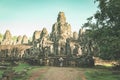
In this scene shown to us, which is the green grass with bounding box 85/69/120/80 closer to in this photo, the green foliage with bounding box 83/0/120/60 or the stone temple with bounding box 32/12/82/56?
the green foliage with bounding box 83/0/120/60

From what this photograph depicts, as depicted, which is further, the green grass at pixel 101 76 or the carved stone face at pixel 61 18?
the carved stone face at pixel 61 18

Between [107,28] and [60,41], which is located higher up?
[60,41]

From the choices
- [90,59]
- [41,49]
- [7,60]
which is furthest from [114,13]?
[41,49]

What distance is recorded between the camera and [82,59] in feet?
134

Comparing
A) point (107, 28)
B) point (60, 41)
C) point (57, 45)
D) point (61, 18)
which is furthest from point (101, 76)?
point (61, 18)

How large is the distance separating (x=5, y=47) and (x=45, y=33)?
12060 millimetres

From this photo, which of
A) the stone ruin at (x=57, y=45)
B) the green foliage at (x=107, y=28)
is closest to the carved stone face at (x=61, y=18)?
the stone ruin at (x=57, y=45)

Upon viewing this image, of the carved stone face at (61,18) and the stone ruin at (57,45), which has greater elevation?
the carved stone face at (61,18)

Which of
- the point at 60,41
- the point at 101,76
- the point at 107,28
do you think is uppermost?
the point at 60,41

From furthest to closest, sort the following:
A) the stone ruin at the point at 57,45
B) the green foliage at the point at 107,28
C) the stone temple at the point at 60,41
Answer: the stone temple at the point at 60,41 < the stone ruin at the point at 57,45 < the green foliage at the point at 107,28

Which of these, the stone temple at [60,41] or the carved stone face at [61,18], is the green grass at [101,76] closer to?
the stone temple at [60,41]

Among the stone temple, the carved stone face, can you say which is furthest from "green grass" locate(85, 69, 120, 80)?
the carved stone face

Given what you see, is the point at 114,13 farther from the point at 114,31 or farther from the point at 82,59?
the point at 82,59

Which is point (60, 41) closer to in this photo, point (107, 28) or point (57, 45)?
point (57, 45)
